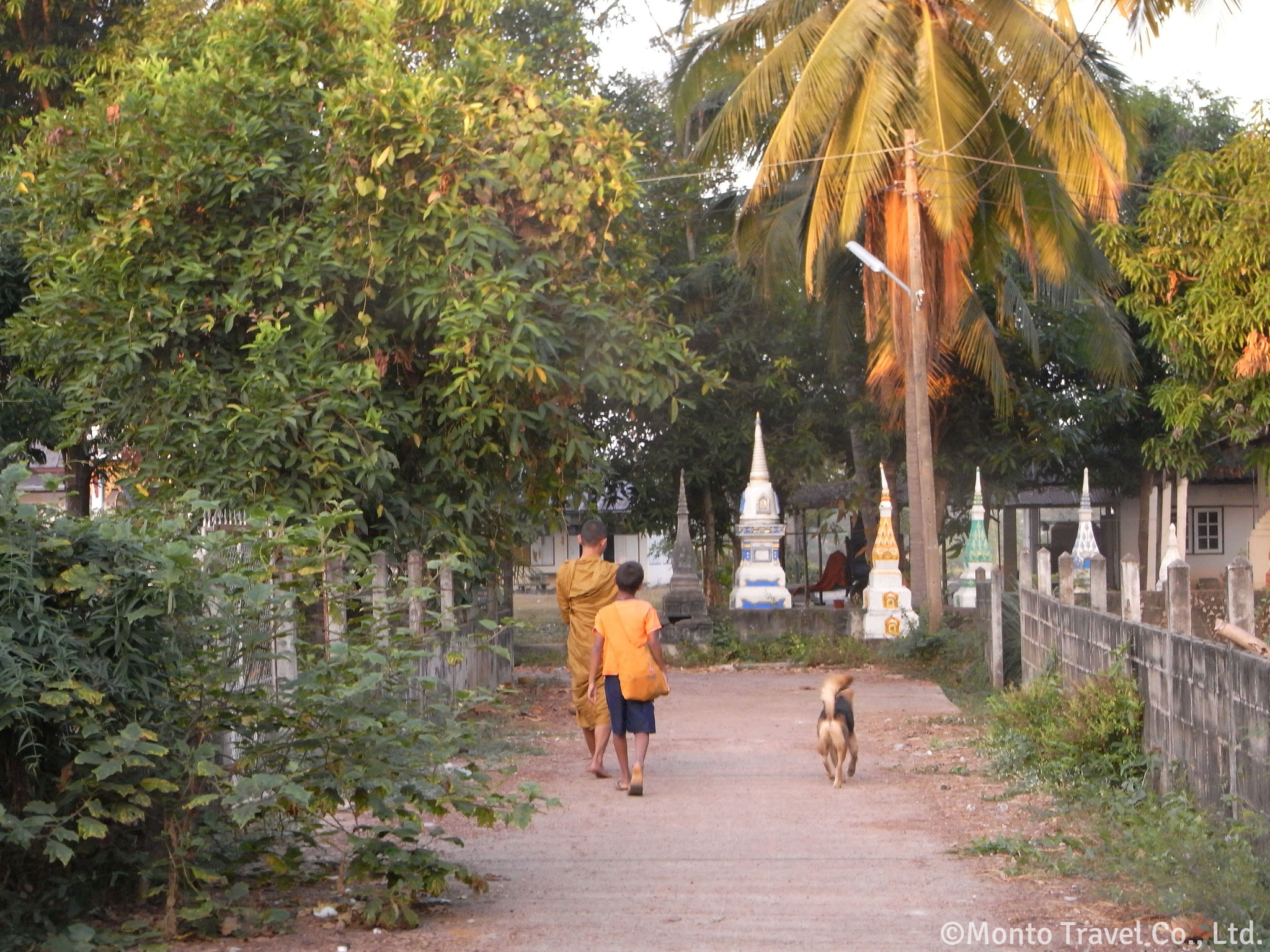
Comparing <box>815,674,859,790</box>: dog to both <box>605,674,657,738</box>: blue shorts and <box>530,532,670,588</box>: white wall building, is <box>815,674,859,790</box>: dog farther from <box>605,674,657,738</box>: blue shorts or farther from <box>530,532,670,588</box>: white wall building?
<box>530,532,670,588</box>: white wall building

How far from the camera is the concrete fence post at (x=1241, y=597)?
7.12 m

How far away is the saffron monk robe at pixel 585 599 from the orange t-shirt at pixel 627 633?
0.68 m

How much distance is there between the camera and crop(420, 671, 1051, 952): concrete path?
572cm

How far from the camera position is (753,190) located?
18.4m

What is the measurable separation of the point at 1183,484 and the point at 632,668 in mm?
19799

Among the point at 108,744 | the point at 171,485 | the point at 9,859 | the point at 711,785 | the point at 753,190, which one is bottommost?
the point at 711,785

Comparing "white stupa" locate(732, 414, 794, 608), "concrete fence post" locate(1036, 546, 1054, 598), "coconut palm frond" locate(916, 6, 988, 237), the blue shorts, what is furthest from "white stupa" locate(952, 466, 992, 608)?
the blue shorts

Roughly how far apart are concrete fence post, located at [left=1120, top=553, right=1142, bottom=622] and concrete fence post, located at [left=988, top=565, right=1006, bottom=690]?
18.4ft

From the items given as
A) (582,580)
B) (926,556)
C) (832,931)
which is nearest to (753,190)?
(926,556)

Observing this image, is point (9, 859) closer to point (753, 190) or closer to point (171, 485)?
point (171, 485)

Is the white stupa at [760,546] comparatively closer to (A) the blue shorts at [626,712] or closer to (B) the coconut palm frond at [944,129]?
(B) the coconut palm frond at [944,129]

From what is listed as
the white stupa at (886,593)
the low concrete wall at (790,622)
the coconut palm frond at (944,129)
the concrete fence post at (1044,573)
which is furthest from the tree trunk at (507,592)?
the coconut palm frond at (944,129)

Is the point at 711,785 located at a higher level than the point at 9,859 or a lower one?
lower

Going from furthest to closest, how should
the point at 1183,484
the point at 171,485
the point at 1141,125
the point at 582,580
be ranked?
the point at 1183,484 → the point at 1141,125 → the point at 171,485 → the point at 582,580
